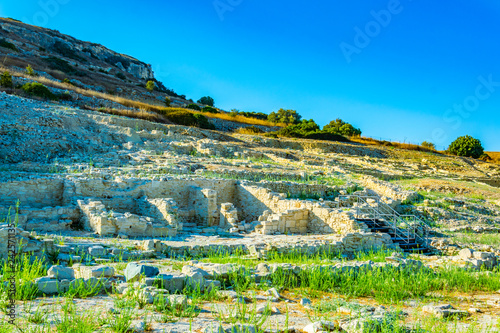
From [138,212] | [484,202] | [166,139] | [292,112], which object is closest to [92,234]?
[138,212]

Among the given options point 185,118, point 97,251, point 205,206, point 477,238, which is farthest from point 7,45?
point 477,238

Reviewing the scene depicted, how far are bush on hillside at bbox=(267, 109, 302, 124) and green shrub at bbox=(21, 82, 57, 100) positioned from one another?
119 ft

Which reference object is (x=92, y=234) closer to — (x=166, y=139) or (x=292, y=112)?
(x=166, y=139)

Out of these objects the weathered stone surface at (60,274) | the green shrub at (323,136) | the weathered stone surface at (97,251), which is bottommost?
the weathered stone surface at (97,251)

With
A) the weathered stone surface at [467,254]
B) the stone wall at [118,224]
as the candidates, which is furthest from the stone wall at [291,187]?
the weathered stone surface at [467,254]

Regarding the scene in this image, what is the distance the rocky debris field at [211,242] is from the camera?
4.20 metres

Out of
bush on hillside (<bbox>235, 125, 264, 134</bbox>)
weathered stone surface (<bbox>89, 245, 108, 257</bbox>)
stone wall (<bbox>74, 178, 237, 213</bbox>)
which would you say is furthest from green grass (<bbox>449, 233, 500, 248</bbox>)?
bush on hillside (<bbox>235, 125, 264, 134</bbox>)

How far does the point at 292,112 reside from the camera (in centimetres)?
6175

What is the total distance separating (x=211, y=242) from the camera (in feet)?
31.4

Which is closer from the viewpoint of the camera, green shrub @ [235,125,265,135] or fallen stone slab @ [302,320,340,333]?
fallen stone slab @ [302,320,340,333]

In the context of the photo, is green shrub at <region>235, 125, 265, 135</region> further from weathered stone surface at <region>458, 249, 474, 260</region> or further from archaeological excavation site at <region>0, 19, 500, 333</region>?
weathered stone surface at <region>458, 249, 474, 260</region>

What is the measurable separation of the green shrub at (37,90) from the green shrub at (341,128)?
106 feet

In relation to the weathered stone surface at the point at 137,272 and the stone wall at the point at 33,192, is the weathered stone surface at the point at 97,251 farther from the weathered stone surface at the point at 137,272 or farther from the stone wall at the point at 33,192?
the stone wall at the point at 33,192

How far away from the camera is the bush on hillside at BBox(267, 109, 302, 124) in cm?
5872
